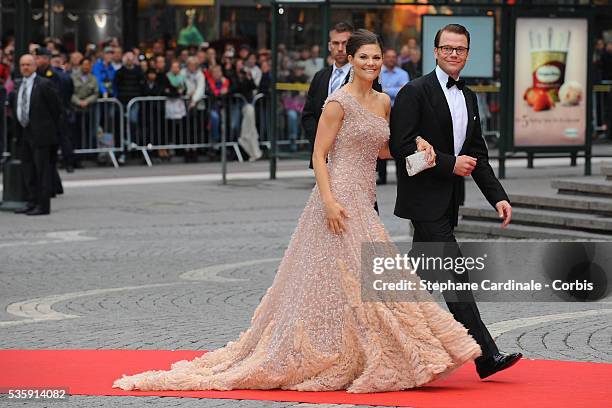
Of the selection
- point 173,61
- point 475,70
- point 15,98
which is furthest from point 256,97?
point 15,98

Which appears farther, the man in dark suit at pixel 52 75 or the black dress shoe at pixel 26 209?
the man in dark suit at pixel 52 75

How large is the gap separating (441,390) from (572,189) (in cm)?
726

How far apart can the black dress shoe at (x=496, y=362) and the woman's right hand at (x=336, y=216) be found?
988 millimetres

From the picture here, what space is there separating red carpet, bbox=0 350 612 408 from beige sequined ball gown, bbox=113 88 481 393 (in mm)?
96

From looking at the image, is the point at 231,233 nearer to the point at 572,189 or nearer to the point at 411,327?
the point at 572,189

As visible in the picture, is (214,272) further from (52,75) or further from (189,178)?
(189,178)

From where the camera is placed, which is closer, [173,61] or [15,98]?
[15,98]

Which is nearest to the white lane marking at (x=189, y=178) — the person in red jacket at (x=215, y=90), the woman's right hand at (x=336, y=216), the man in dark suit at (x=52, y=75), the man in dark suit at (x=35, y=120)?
the man in dark suit at (x=52, y=75)

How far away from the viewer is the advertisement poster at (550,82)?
845 inches

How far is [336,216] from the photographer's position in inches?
318

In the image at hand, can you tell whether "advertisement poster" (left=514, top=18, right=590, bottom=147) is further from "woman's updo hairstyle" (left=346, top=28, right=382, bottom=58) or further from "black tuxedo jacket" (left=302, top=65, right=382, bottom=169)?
"woman's updo hairstyle" (left=346, top=28, right=382, bottom=58)

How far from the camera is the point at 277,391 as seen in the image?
7.94 metres

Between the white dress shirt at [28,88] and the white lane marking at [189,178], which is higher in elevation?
the white dress shirt at [28,88]

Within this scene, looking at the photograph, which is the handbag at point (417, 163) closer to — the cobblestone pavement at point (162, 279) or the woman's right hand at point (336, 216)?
the woman's right hand at point (336, 216)
